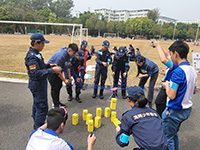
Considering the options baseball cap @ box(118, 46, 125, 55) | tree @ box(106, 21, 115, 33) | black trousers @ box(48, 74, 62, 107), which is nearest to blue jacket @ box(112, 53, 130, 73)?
baseball cap @ box(118, 46, 125, 55)

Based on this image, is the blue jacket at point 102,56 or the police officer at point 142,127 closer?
the police officer at point 142,127

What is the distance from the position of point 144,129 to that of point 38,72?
2322 mm

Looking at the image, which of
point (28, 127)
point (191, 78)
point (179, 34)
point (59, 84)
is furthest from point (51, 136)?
point (179, 34)

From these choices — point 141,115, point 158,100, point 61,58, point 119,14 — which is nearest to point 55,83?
point 61,58

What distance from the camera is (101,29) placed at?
7956 cm

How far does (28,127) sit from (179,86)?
3.70 meters

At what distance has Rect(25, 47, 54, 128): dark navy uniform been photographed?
10.5 ft

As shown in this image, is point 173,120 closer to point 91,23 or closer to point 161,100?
point 161,100

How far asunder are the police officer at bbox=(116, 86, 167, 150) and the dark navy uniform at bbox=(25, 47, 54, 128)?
2.01m

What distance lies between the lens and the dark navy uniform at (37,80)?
3.21 m

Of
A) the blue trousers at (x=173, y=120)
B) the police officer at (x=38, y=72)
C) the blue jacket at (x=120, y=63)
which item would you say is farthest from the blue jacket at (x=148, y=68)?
the police officer at (x=38, y=72)

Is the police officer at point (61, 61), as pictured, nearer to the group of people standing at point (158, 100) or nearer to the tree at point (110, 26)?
the group of people standing at point (158, 100)

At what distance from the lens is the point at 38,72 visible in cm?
321

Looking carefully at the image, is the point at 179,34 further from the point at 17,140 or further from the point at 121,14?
the point at 17,140
